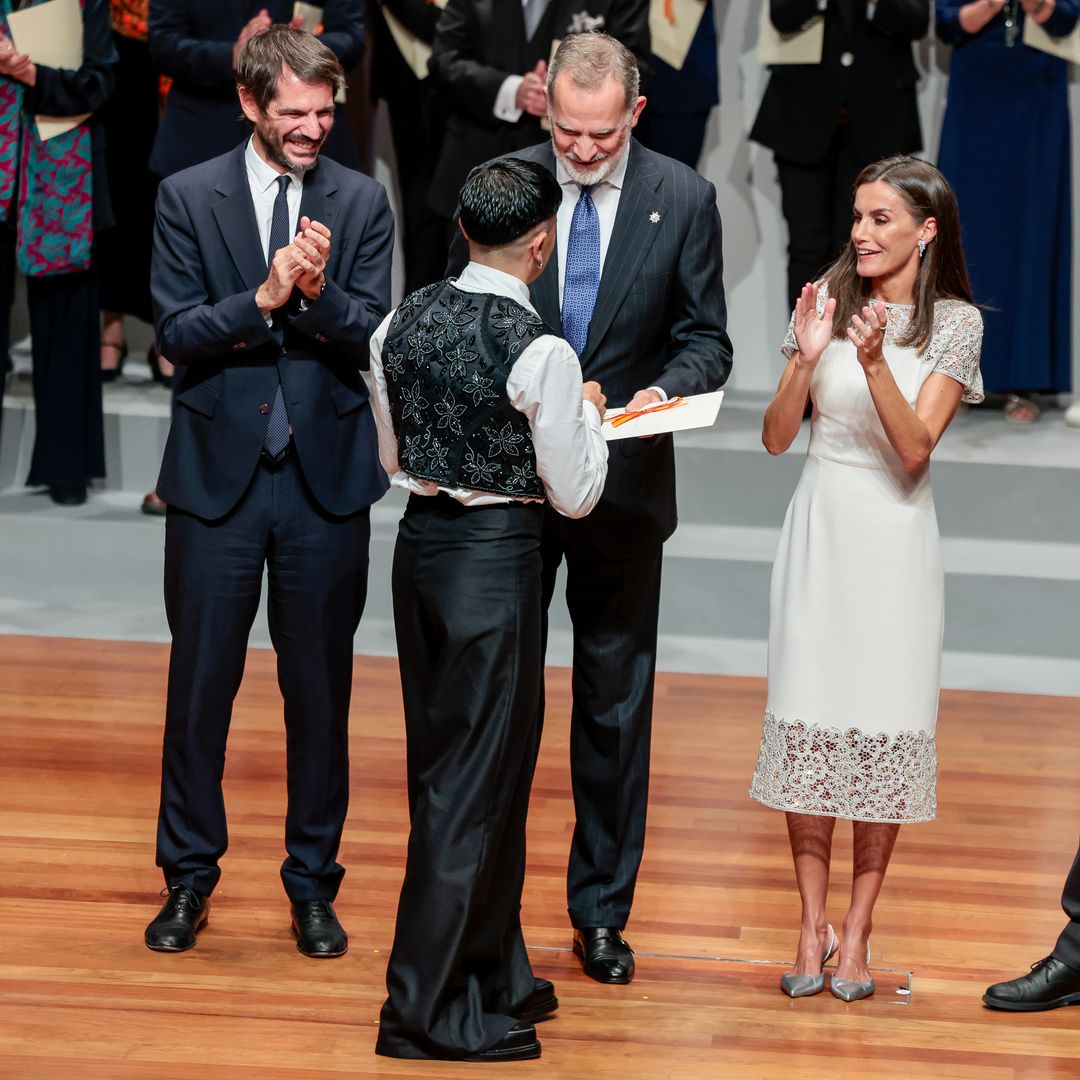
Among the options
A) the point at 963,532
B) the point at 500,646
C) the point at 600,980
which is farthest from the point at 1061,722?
the point at 500,646

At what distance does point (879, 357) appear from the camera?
120 inches

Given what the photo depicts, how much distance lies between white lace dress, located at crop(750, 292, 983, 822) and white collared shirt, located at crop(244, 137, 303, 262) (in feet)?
3.05

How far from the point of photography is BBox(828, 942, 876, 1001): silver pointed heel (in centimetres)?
329

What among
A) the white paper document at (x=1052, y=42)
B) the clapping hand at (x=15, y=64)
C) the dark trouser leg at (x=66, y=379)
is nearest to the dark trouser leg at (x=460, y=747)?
the clapping hand at (x=15, y=64)

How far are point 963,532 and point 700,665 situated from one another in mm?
1072

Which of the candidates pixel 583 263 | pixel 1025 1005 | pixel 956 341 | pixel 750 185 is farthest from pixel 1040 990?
pixel 750 185

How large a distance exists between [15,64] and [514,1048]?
11.8 feet

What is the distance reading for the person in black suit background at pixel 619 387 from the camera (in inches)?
128

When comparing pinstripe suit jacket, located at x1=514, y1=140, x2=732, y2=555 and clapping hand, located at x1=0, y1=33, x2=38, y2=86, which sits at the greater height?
clapping hand, located at x1=0, y1=33, x2=38, y2=86

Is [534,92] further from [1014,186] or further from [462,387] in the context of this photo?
[462,387]

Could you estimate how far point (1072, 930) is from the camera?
10.9 ft

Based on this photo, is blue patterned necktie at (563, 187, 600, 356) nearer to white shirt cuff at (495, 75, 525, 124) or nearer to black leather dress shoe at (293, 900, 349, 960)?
black leather dress shoe at (293, 900, 349, 960)

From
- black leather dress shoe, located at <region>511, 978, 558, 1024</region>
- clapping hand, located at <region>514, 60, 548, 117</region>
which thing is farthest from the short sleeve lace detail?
clapping hand, located at <region>514, 60, 548, 117</region>

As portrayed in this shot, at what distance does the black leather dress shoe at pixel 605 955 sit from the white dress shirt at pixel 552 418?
956 mm
